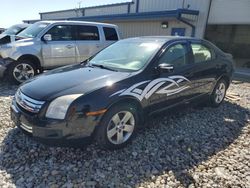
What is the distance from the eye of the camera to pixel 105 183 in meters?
→ 2.85

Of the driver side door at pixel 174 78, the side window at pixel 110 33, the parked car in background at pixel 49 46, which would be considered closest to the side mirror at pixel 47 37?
the parked car in background at pixel 49 46

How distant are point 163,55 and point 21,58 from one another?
4365mm

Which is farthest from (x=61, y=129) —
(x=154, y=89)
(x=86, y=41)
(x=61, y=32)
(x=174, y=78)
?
(x=86, y=41)

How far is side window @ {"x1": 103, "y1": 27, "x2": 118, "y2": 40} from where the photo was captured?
8.39m

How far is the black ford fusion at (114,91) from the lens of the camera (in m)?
3.02

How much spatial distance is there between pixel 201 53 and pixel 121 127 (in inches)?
98.5

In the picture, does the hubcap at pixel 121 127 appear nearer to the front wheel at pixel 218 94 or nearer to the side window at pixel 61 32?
the front wheel at pixel 218 94

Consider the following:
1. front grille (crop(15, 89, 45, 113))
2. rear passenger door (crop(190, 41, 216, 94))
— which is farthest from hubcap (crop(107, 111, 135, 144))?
rear passenger door (crop(190, 41, 216, 94))

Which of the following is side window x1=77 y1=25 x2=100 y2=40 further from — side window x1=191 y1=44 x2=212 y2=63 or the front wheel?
the front wheel

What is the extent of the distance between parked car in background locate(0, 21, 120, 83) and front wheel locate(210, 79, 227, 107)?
4268 mm

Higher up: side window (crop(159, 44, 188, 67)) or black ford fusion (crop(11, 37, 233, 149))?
side window (crop(159, 44, 188, 67))

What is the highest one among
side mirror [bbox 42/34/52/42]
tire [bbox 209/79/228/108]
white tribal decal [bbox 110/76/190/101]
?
side mirror [bbox 42/34/52/42]

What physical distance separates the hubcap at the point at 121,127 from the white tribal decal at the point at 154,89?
0.30 m

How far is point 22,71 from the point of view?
6.76 m
